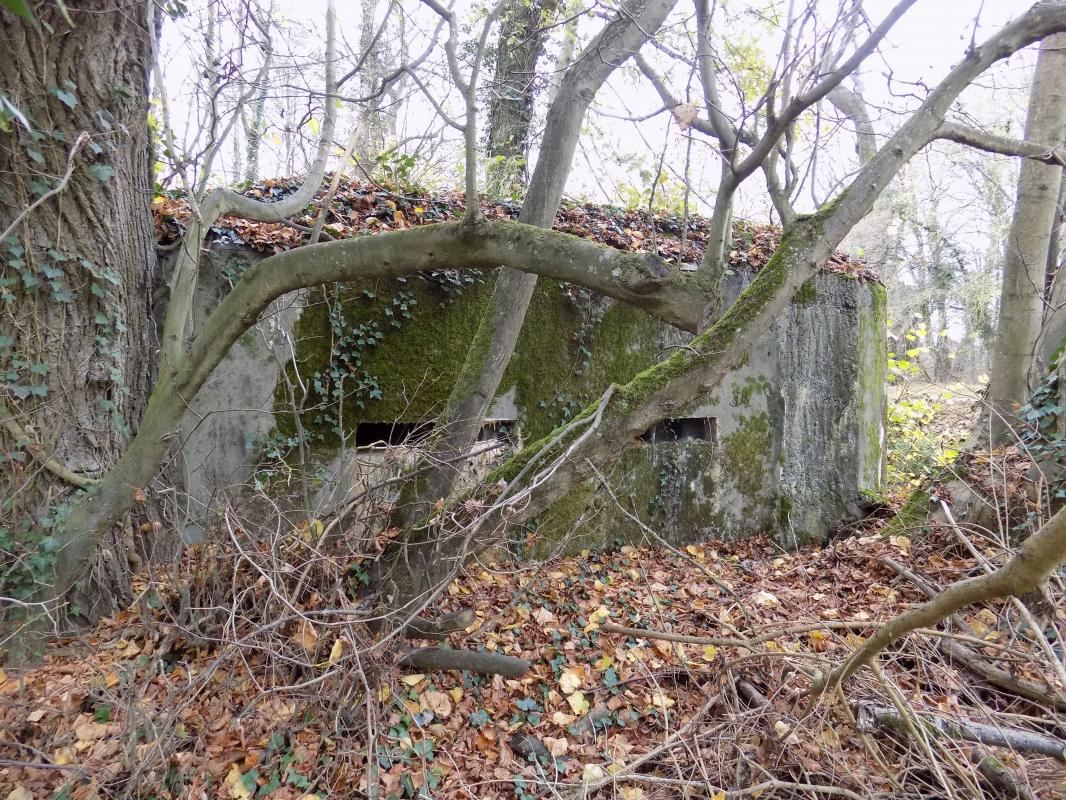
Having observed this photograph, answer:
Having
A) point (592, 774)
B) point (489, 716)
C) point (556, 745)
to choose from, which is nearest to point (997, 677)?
point (592, 774)

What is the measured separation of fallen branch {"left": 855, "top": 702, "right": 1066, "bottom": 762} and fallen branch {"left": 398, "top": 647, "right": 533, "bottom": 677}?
1.73m

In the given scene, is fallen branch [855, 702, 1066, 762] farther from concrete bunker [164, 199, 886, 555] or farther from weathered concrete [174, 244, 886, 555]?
weathered concrete [174, 244, 886, 555]

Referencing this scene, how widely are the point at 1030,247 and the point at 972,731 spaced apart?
471cm

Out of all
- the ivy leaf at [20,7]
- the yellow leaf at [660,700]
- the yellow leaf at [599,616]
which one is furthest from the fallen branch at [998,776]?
the ivy leaf at [20,7]

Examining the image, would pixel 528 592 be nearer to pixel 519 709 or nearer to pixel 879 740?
pixel 519 709

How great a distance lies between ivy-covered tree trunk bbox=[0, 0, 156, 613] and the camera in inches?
112

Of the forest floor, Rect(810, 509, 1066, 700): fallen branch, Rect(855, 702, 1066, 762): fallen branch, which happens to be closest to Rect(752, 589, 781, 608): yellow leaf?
the forest floor

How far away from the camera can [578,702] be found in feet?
10.5

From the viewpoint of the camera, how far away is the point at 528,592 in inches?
162

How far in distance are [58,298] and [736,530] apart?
18.3ft

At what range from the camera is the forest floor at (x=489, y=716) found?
2.43 meters

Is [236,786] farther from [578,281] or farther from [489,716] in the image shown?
[578,281]

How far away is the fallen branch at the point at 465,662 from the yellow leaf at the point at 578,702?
0.30 metres

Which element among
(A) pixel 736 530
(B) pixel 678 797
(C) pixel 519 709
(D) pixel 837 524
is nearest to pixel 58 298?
(C) pixel 519 709
